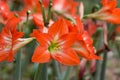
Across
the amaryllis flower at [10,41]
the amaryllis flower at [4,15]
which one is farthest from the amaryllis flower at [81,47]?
the amaryllis flower at [4,15]

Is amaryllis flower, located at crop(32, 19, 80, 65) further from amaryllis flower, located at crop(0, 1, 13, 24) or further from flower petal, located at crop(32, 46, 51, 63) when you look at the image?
amaryllis flower, located at crop(0, 1, 13, 24)

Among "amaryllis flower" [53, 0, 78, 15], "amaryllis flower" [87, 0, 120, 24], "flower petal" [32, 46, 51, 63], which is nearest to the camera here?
"flower petal" [32, 46, 51, 63]

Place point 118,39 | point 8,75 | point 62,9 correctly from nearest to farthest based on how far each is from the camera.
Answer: point 62,9, point 118,39, point 8,75

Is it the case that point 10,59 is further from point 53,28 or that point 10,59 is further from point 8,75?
point 8,75

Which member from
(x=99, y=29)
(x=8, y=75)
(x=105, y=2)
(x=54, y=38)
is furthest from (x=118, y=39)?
(x=8, y=75)

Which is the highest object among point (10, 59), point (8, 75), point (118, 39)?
point (10, 59)

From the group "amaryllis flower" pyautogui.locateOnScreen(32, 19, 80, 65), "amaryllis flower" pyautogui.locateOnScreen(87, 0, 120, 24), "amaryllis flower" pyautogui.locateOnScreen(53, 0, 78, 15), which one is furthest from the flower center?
"amaryllis flower" pyautogui.locateOnScreen(53, 0, 78, 15)

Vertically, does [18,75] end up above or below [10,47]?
below
